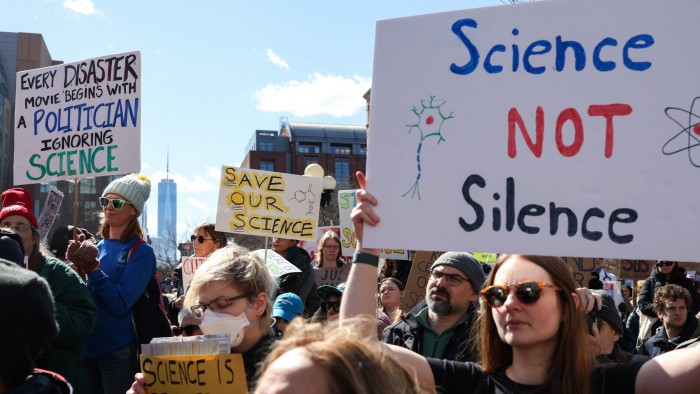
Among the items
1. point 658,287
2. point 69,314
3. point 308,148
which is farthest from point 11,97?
point 69,314

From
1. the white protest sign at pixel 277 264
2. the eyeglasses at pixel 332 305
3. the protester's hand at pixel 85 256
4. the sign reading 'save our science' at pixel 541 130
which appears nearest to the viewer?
the sign reading 'save our science' at pixel 541 130

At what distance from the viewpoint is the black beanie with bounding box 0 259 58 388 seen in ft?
6.34

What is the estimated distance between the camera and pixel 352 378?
1.60 m

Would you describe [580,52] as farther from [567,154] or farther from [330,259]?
[330,259]

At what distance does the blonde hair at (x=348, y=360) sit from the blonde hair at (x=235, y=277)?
1509 millimetres

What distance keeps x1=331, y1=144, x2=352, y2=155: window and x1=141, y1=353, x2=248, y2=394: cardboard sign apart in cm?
8405

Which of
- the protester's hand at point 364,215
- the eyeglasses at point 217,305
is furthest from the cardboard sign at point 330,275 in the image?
the protester's hand at point 364,215

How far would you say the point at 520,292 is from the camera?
8.79ft

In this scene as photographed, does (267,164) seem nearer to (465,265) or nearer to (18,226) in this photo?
(18,226)

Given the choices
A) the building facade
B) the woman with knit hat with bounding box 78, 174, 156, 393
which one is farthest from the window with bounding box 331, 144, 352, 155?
the woman with knit hat with bounding box 78, 174, 156, 393

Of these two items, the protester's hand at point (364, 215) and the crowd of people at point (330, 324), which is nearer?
the crowd of people at point (330, 324)

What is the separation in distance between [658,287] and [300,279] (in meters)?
3.84

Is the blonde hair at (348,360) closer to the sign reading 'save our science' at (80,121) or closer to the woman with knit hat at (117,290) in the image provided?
the woman with knit hat at (117,290)

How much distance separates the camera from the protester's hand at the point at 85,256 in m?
4.57
